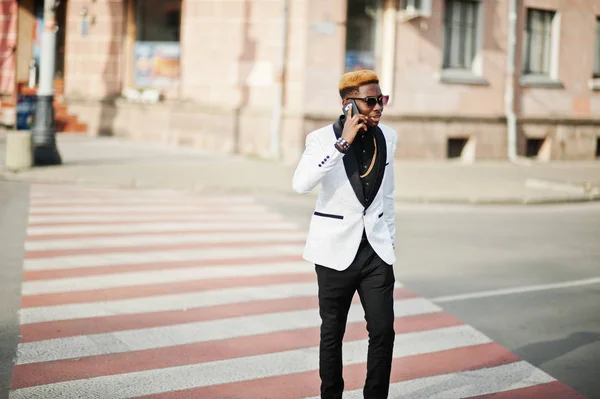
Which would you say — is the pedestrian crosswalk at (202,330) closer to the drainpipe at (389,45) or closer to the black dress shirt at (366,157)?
the black dress shirt at (366,157)

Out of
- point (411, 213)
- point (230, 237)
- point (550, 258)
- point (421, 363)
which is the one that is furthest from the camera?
point (411, 213)

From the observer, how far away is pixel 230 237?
11078 mm

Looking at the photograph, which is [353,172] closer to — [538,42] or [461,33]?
[461,33]

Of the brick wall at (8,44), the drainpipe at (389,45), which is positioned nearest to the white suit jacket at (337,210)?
the drainpipe at (389,45)

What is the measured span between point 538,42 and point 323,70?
23.3 feet

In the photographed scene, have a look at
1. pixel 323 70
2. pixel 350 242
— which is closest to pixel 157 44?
pixel 323 70

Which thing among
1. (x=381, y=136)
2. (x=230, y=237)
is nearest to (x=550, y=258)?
(x=230, y=237)

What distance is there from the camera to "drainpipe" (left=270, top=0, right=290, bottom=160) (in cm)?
2059

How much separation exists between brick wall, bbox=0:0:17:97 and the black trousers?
921 inches

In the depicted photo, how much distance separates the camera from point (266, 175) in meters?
17.7

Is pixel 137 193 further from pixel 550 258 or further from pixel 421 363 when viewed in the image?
pixel 421 363

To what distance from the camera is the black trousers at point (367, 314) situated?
14.8ft

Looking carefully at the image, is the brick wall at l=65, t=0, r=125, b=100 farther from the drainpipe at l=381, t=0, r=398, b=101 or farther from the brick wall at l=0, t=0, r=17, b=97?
the drainpipe at l=381, t=0, r=398, b=101

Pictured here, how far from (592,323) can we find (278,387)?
3168mm
